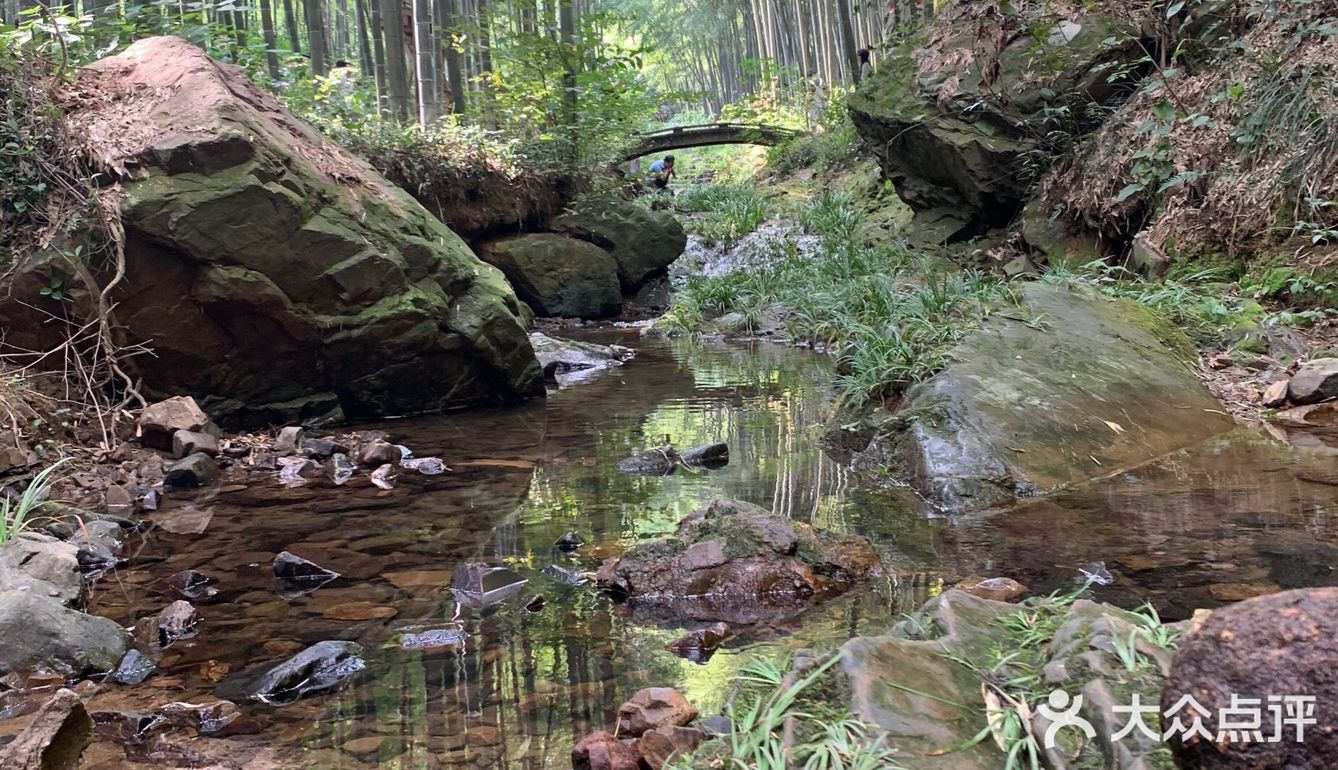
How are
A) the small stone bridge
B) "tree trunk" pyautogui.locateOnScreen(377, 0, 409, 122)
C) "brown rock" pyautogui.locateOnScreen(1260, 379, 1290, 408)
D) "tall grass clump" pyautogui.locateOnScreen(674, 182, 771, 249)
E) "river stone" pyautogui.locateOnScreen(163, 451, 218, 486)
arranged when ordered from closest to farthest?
"river stone" pyautogui.locateOnScreen(163, 451, 218, 486)
"brown rock" pyautogui.locateOnScreen(1260, 379, 1290, 408)
"tree trunk" pyautogui.locateOnScreen(377, 0, 409, 122)
"tall grass clump" pyautogui.locateOnScreen(674, 182, 771, 249)
the small stone bridge

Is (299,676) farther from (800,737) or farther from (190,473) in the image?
(190,473)

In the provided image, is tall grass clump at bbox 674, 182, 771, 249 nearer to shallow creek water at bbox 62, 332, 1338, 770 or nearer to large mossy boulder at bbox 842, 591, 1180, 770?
shallow creek water at bbox 62, 332, 1338, 770

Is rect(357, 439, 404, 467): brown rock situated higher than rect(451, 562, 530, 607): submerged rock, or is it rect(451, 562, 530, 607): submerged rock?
rect(357, 439, 404, 467): brown rock

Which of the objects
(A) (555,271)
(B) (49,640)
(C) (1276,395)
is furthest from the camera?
(A) (555,271)

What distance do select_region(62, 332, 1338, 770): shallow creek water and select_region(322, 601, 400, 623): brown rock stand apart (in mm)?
14

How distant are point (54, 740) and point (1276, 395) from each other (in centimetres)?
556

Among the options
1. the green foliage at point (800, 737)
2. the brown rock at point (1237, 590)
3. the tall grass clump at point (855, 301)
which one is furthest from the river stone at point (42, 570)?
the tall grass clump at point (855, 301)

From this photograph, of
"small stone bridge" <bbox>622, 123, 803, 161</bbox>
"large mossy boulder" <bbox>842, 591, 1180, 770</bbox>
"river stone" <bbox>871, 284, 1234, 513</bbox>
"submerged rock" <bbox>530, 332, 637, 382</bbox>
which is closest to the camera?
"large mossy boulder" <bbox>842, 591, 1180, 770</bbox>

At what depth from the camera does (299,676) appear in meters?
2.37

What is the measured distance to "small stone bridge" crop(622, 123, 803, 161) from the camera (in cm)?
1923

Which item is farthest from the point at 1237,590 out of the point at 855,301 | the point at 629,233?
the point at 629,233

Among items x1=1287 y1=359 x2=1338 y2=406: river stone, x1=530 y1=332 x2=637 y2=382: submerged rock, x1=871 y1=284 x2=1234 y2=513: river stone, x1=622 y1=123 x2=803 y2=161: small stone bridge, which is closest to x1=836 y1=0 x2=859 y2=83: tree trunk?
x1=622 y1=123 x2=803 y2=161: small stone bridge

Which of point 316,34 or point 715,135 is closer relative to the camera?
point 316,34

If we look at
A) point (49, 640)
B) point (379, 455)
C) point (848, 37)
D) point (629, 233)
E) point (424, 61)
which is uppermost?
point (848, 37)
